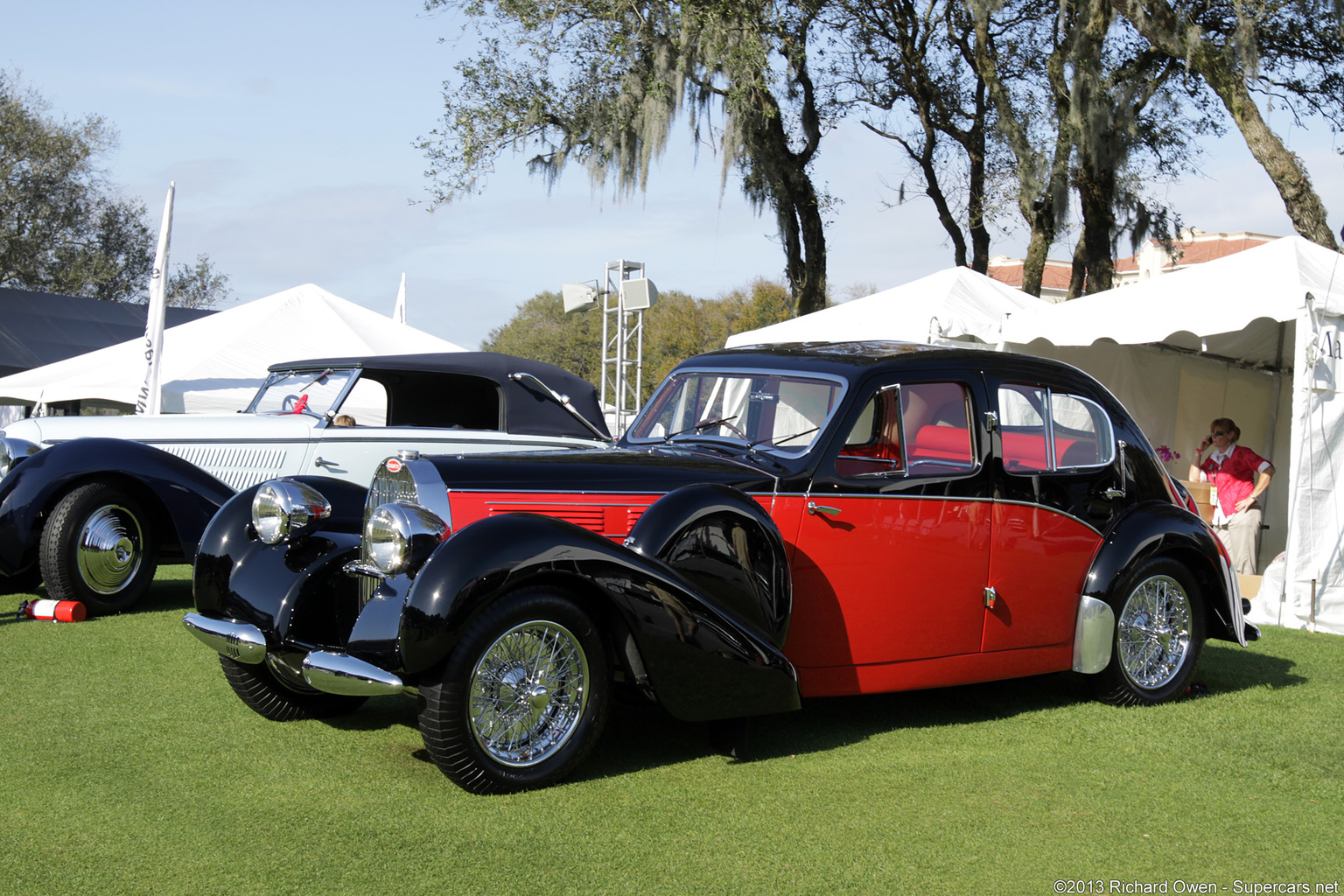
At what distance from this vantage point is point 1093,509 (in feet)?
16.9

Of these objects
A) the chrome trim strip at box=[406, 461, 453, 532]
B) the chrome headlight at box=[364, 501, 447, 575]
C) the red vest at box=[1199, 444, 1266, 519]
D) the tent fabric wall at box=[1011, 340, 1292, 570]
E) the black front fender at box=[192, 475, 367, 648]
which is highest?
the tent fabric wall at box=[1011, 340, 1292, 570]

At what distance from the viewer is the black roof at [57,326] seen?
72.8ft

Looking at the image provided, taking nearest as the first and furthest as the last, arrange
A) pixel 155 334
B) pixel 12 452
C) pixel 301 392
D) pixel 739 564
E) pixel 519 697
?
pixel 519 697
pixel 739 564
pixel 12 452
pixel 301 392
pixel 155 334

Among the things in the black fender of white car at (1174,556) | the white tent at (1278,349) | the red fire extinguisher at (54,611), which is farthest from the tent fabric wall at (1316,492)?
the red fire extinguisher at (54,611)

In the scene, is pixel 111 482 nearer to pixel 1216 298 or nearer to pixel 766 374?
pixel 766 374

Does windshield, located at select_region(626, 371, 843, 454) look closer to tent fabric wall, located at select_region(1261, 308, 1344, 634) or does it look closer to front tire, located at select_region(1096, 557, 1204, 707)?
front tire, located at select_region(1096, 557, 1204, 707)

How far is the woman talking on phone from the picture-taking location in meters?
9.05

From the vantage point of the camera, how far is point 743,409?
4.85 metres

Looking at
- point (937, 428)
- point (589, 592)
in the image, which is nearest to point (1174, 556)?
point (937, 428)

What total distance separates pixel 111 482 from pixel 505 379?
9.28 feet

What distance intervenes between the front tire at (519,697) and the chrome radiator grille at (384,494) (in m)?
0.62

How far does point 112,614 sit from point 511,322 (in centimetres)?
7014

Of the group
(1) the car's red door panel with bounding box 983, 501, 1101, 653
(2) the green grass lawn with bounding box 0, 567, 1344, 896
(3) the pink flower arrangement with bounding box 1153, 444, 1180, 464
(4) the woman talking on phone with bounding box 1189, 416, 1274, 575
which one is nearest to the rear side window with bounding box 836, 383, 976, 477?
(1) the car's red door panel with bounding box 983, 501, 1101, 653

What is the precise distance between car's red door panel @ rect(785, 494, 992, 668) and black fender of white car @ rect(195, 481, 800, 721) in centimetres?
25
